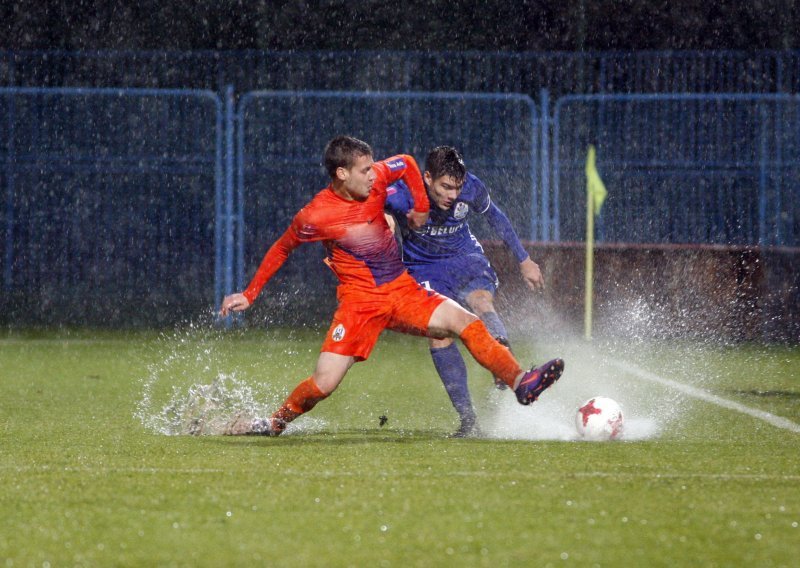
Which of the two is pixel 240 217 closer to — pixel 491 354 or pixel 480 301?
pixel 480 301

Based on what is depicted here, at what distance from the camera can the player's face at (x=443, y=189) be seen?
7180 millimetres

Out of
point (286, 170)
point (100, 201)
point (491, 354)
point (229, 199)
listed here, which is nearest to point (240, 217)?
point (229, 199)

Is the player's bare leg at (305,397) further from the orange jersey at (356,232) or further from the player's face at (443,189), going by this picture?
the player's face at (443,189)

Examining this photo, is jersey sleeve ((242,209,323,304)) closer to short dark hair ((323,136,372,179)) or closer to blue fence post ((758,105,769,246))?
short dark hair ((323,136,372,179))

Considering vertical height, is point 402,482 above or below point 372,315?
below

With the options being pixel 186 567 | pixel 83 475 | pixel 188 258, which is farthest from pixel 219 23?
pixel 186 567

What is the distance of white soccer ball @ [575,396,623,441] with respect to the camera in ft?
22.4

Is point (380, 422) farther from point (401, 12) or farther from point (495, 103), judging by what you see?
point (401, 12)

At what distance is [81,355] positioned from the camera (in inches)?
474

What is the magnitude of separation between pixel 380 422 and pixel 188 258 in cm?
1028

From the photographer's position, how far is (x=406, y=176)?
6922 mm

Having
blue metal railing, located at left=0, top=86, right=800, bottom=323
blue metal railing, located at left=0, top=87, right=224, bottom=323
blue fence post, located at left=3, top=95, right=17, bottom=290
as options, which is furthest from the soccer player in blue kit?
blue fence post, located at left=3, top=95, right=17, bottom=290

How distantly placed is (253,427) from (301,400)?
0.40 m

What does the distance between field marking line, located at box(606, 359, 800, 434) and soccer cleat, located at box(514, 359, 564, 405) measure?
171 cm
